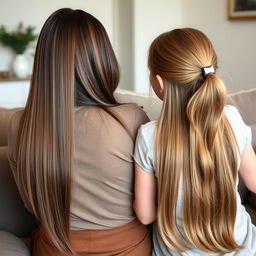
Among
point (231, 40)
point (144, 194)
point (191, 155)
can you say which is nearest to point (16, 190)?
point (144, 194)

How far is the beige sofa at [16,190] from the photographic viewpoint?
133 centimetres

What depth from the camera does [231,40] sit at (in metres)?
3.35

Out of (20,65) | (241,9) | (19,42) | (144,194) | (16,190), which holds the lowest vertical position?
(16,190)

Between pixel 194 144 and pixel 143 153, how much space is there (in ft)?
0.46

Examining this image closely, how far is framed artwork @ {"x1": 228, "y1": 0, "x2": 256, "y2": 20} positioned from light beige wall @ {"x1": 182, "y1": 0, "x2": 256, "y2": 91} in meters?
Answer: 0.05

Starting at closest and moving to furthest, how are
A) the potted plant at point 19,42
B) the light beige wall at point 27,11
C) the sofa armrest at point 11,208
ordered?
the sofa armrest at point 11,208, the potted plant at point 19,42, the light beige wall at point 27,11

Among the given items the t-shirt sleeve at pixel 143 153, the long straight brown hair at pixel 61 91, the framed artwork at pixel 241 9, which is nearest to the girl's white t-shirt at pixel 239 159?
the t-shirt sleeve at pixel 143 153

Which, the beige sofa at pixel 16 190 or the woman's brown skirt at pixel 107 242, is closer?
the woman's brown skirt at pixel 107 242

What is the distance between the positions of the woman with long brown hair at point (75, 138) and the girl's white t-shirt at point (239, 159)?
0.15ft

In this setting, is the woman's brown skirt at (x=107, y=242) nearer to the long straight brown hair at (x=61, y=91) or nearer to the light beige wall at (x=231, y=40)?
the long straight brown hair at (x=61, y=91)

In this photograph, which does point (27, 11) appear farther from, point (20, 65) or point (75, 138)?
point (75, 138)

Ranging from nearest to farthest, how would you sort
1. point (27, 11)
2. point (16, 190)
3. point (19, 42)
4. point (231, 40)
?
point (16, 190) < point (231, 40) < point (19, 42) < point (27, 11)

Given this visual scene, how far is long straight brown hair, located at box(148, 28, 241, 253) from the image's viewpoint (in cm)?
96

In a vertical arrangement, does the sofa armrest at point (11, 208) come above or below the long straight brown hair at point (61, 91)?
below
